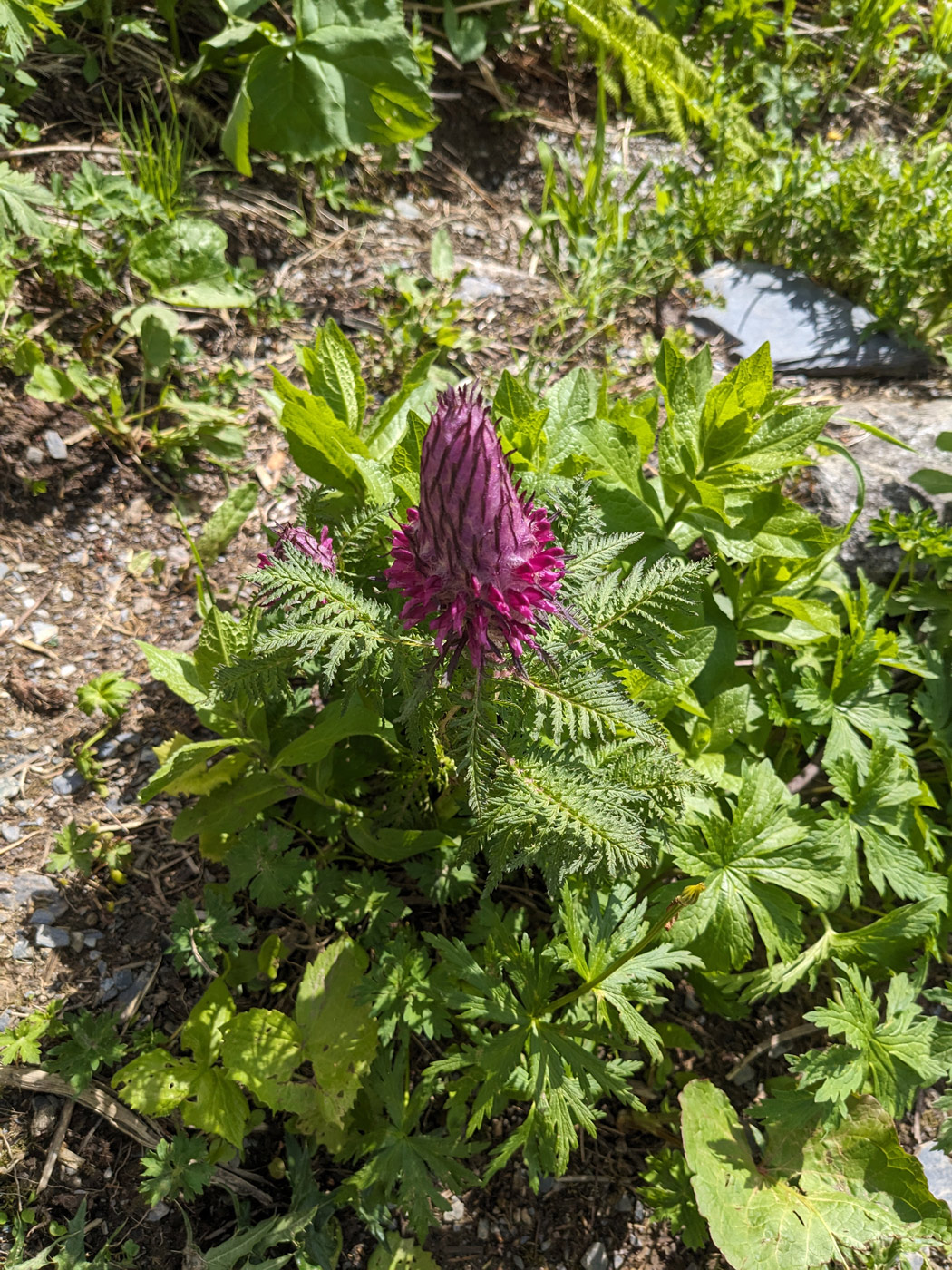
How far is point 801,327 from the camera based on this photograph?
4117mm

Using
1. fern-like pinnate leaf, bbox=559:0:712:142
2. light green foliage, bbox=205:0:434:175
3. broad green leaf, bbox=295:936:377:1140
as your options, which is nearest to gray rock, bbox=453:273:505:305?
light green foliage, bbox=205:0:434:175

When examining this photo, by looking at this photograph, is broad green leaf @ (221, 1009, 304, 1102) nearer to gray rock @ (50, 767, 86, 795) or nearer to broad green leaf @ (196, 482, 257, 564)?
gray rock @ (50, 767, 86, 795)

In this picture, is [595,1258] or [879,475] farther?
[879,475]

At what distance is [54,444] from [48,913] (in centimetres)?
158

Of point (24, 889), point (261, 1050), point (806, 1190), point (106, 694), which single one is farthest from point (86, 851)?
point (806, 1190)

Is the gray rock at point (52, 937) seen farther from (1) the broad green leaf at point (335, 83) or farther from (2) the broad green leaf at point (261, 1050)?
(1) the broad green leaf at point (335, 83)

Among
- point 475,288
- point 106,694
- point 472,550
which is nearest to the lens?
point 472,550

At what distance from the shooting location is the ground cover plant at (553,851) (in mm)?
1879

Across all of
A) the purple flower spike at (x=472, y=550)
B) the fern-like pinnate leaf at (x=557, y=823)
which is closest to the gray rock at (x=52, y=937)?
the fern-like pinnate leaf at (x=557, y=823)

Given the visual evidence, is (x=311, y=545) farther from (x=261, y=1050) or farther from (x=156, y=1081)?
(x=156, y=1081)

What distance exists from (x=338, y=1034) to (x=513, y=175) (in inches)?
157

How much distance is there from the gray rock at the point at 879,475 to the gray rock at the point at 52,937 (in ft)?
9.54

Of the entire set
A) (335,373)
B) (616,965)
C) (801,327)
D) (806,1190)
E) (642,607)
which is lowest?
(806,1190)

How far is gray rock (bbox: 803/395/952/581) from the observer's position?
132 inches
